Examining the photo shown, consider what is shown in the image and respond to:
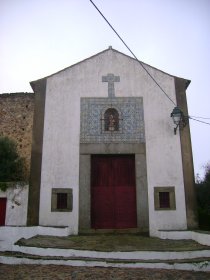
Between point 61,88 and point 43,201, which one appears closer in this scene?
point 43,201

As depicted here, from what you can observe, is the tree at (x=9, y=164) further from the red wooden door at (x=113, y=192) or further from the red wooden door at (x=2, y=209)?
the red wooden door at (x=113, y=192)

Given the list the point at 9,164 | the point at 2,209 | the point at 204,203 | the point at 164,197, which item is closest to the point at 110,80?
the point at 164,197

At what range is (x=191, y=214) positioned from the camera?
394 inches

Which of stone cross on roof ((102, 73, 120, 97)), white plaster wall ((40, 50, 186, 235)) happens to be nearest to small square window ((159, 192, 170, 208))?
white plaster wall ((40, 50, 186, 235))

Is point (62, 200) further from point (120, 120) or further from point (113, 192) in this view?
point (120, 120)

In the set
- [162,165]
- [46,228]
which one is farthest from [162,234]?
[46,228]

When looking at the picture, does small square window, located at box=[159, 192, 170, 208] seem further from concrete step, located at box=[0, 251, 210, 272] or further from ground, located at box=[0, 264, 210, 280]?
ground, located at box=[0, 264, 210, 280]

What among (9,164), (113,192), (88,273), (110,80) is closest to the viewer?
(88,273)

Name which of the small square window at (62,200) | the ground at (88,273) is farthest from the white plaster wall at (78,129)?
the ground at (88,273)

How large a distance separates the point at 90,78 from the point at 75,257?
286 inches

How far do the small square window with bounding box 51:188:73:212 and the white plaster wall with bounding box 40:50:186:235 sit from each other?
0.15 metres

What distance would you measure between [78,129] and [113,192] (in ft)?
8.85

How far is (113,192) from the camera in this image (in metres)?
10.8

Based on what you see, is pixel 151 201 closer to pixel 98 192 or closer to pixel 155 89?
pixel 98 192
